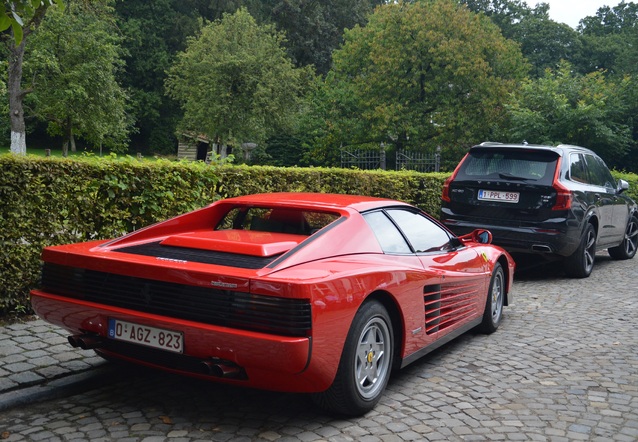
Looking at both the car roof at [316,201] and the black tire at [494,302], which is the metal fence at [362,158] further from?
the car roof at [316,201]

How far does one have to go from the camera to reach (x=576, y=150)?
10211 mm

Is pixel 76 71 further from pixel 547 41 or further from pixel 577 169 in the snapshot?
pixel 547 41

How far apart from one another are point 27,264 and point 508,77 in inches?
1307

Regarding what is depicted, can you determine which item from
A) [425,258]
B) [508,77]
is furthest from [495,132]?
[425,258]

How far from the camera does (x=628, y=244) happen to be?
12641 mm

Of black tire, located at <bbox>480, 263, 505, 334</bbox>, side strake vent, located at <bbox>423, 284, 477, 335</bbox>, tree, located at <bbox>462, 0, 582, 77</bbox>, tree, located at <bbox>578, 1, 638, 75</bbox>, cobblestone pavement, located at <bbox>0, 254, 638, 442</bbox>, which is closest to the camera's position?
cobblestone pavement, located at <bbox>0, 254, 638, 442</bbox>

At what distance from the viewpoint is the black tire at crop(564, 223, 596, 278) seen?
31.9 ft

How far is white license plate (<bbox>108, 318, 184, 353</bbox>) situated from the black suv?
6.50m

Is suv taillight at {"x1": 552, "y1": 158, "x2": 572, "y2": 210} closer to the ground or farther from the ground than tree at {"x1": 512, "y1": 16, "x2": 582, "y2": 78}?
closer to the ground

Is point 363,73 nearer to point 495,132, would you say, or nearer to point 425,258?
point 495,132

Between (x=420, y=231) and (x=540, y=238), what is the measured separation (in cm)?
442

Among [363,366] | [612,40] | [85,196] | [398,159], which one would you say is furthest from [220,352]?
[612,40]

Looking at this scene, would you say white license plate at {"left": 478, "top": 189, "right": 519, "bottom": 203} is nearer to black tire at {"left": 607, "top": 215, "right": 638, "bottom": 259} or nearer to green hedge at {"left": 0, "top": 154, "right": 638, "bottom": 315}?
green hedge at {"left": 0, "top": 154, "right": 638, "bottom": 315}

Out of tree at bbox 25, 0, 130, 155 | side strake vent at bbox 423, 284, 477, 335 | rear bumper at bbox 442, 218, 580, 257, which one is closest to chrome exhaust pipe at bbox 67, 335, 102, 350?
side strake vent at bbox 423, 284, 477, 335
